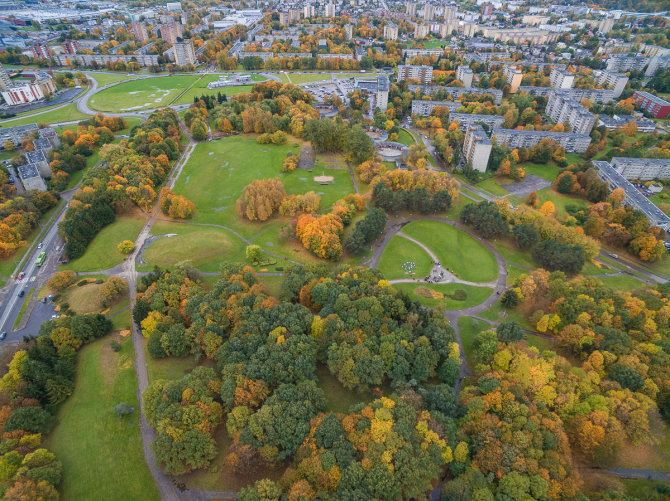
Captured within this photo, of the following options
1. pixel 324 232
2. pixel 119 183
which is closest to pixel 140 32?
pixel 119 183

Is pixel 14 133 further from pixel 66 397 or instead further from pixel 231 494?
pixel 231 494

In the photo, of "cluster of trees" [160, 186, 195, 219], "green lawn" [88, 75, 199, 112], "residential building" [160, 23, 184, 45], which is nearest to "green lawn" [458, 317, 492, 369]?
"cluster of trees" [160, 186, 195, 219]

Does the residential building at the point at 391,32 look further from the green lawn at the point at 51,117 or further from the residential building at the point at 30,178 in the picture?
the residential building at the point at 30,178

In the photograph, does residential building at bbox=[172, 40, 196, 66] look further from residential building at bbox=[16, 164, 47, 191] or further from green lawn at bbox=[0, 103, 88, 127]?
residential building at bbox=[16, 164, 47, 191]

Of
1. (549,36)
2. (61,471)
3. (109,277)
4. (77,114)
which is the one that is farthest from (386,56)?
(61,471)

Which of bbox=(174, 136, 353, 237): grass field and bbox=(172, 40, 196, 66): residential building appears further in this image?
bbox=(172, 40, 196, 66): residential building

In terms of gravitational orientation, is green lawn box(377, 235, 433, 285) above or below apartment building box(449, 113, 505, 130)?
below
